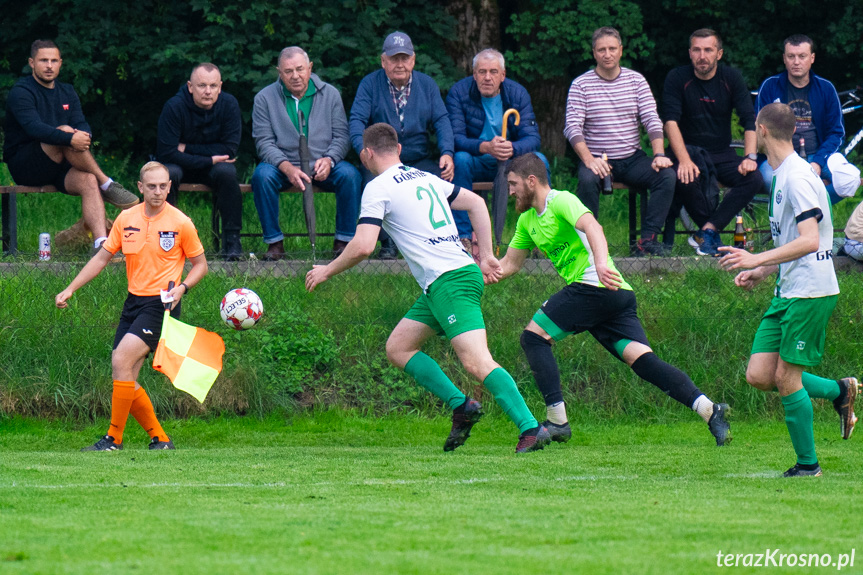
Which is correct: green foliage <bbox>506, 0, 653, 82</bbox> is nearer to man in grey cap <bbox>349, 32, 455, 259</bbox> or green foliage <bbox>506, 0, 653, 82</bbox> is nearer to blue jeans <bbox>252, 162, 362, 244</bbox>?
man in grey cap <bbox>349, 32, 455, 259</bbox>

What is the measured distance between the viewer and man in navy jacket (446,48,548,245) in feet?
35.7

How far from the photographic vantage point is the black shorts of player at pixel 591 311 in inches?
293

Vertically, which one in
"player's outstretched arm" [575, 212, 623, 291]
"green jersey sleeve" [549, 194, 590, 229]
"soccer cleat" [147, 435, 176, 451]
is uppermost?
"green jersey sleeve" [549, 194, 590, 229]

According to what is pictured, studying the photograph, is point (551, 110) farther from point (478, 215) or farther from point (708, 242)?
point (478, 215)

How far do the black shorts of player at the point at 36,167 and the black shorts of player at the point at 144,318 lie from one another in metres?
3.46

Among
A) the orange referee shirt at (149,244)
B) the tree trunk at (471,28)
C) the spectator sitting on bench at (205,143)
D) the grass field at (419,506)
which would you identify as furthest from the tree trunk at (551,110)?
the orange referee shirt at (149,244)

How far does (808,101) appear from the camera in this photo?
11328 millimetres

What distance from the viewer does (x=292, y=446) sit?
8.19 m

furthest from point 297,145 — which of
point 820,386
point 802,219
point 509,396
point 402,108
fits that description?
point 802,219

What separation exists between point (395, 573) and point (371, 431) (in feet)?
16.4

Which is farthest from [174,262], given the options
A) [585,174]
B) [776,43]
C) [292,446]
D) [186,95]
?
[776,43]

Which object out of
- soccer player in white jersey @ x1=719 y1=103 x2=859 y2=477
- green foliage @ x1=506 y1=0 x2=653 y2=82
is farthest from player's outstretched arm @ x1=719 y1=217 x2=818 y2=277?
green foliage @ x1=506 y1=0 x2=653 y2=82

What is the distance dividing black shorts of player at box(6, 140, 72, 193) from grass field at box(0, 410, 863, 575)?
3192 millimetres

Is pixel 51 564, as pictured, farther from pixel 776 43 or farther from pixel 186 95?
pixel 776 43
